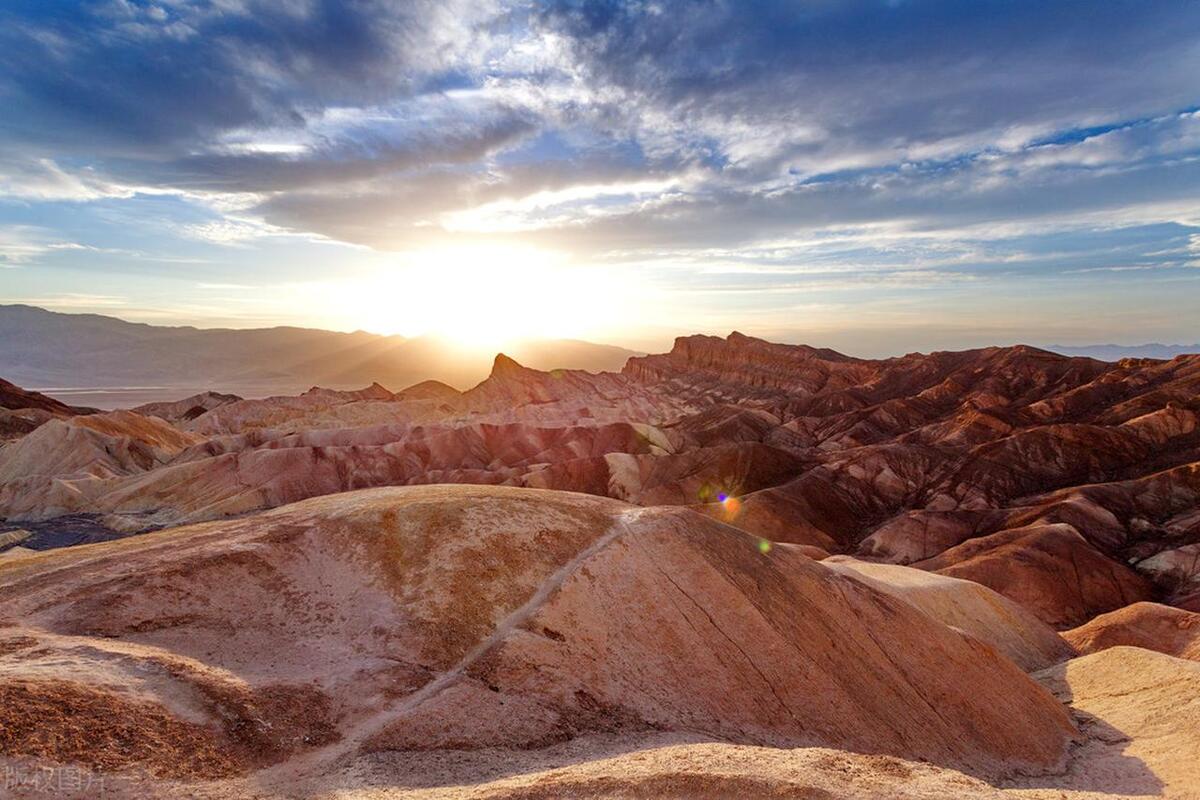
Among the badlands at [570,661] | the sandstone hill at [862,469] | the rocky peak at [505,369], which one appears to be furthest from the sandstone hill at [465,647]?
the rocky peak at [505,369]

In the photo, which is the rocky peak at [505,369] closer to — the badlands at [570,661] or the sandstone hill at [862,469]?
the sandstone hill at [862,469]

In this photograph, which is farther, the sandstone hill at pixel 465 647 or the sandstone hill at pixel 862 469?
the sandstone hill at pixel 862 469

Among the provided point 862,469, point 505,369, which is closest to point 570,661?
point 862,469

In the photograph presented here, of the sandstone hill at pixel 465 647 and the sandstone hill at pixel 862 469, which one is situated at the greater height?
the sandstone hill at pixel 465 647

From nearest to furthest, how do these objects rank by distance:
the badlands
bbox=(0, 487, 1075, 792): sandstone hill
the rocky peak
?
the badlands
bbox=(0, 487, 1075, 792): sandstone hill
the rocky peak

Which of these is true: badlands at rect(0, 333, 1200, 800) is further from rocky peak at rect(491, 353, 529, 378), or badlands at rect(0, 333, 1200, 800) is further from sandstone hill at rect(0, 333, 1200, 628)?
rocky peak at rect(491, 353, 529, 378)

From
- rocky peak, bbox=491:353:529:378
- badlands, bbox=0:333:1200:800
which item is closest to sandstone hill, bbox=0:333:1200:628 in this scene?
badlands, bbox=0:333:1200:800

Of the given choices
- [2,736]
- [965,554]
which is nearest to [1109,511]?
[965,554]

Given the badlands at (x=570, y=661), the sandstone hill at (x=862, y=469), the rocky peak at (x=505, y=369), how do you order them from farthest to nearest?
the rocky peak at (x=505, y=369), the sandstone hill at (x=862, y=469), the badlands at (x=570, y=661)

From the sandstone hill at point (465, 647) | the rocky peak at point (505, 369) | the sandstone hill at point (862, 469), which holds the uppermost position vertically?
the rocky peak at point (505, 369)

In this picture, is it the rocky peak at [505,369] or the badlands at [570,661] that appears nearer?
the badlands at [570,661]

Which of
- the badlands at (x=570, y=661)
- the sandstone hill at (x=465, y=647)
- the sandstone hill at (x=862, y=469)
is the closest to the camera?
the badlands at (x=570, y=661)

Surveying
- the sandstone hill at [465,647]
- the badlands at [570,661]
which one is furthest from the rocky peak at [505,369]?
the sandstone hill at [465,647]

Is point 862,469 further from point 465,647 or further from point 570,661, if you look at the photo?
point 465,647
